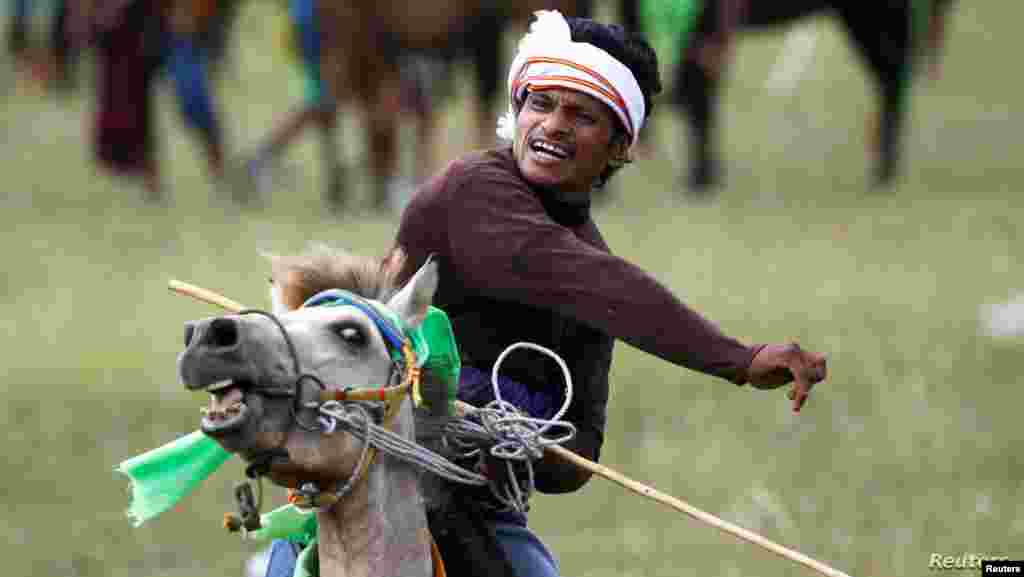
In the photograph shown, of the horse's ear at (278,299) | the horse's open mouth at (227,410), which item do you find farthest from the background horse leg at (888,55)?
the horse's open mouth at (227,410)

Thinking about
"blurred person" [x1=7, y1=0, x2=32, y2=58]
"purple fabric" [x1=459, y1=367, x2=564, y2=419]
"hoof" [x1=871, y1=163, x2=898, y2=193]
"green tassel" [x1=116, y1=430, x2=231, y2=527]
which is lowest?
"green tassel" [x1=116, y1=430, x2=231, y2=527]

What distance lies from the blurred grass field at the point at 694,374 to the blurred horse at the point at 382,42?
0.72 metres

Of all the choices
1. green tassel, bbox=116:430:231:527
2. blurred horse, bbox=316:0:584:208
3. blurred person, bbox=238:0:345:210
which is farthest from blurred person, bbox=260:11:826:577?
blurred person, bbox=238:0:345:210

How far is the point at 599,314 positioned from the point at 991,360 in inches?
309

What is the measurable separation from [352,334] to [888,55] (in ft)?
52.1

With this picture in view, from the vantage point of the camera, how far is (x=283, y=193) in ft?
64.2

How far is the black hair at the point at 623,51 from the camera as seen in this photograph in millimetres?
5141

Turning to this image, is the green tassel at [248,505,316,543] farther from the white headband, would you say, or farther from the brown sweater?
the white headband

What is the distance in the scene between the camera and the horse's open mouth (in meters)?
4.17

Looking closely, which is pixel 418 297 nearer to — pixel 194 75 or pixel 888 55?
pixel 194 75

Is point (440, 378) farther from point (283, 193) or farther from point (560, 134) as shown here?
point (283, 193)

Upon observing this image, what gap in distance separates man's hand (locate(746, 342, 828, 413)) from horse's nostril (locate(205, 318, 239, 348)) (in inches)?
38.4

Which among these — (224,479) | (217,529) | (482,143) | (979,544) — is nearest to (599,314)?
(979,544)

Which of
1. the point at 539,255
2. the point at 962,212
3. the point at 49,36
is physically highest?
the point at 49,36
